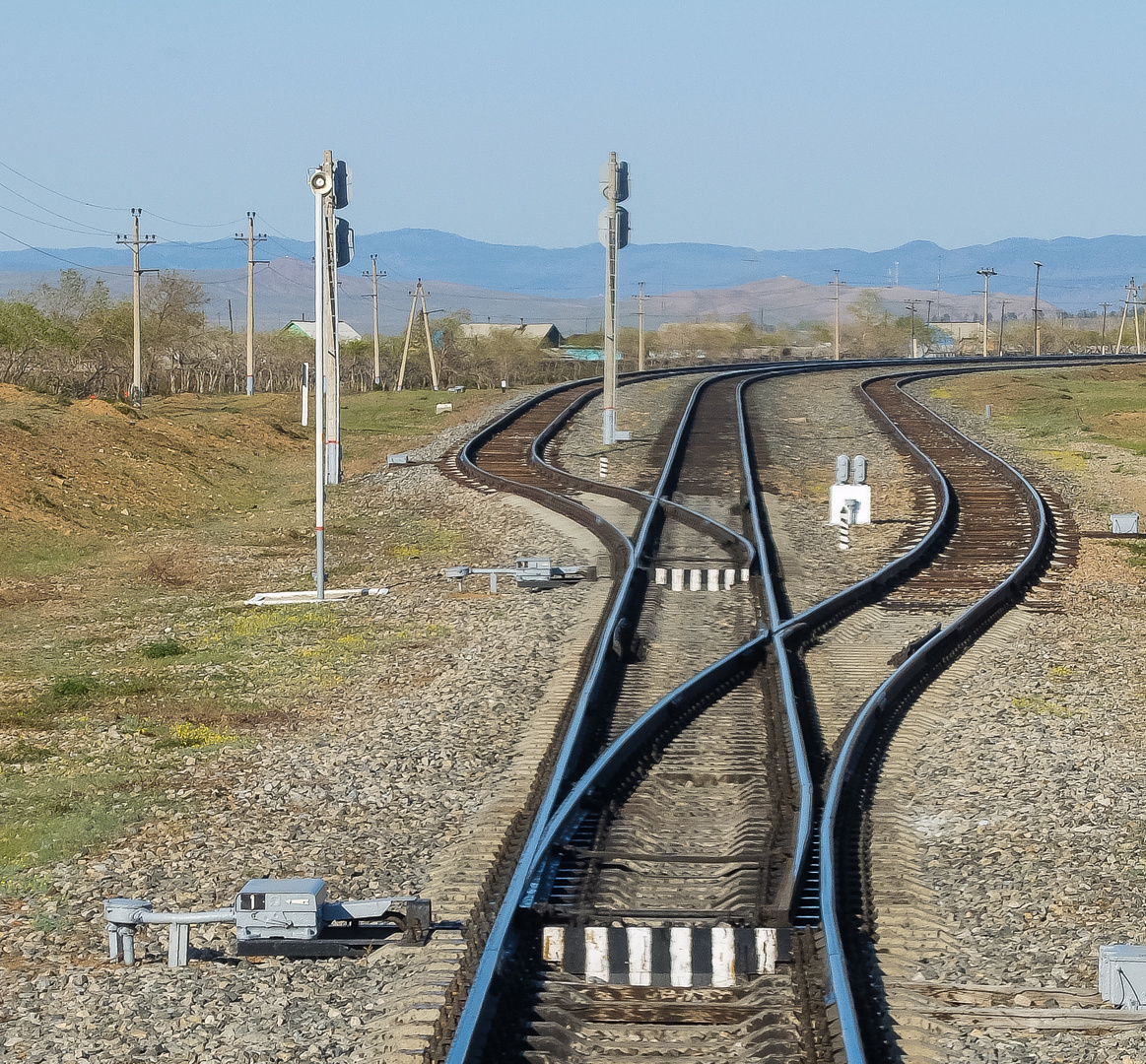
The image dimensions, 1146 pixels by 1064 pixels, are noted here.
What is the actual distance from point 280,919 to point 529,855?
1654 millimetres

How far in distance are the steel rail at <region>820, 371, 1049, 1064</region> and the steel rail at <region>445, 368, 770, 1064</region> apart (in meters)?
1.62

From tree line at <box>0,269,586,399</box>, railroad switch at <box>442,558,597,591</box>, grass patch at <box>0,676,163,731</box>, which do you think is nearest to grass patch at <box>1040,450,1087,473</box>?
railroad switch at <box>442,558,597,591</box>

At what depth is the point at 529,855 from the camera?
8.77m

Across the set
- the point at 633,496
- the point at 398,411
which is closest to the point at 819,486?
the point at 633,496

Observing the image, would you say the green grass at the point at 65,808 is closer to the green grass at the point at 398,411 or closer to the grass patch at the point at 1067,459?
the grass patch at the point at 1067,459

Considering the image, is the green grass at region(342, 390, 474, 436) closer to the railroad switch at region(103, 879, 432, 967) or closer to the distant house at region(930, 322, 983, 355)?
the railroad switch at region(103, 879, 432, 967)

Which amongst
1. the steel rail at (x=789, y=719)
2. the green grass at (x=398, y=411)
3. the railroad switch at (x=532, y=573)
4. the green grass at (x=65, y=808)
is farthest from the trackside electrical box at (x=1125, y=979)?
the green grass at (x=398, y=411)

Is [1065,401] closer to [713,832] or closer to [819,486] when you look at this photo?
[819,486]

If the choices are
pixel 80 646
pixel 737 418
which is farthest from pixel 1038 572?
pixel 737 418

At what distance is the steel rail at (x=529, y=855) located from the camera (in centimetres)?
662

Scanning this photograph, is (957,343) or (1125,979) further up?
(957,343)

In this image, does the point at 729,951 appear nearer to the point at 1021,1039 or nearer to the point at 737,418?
the point at 1021,1039

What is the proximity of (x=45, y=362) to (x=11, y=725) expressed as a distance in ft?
178

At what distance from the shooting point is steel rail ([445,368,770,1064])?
21.7ft
